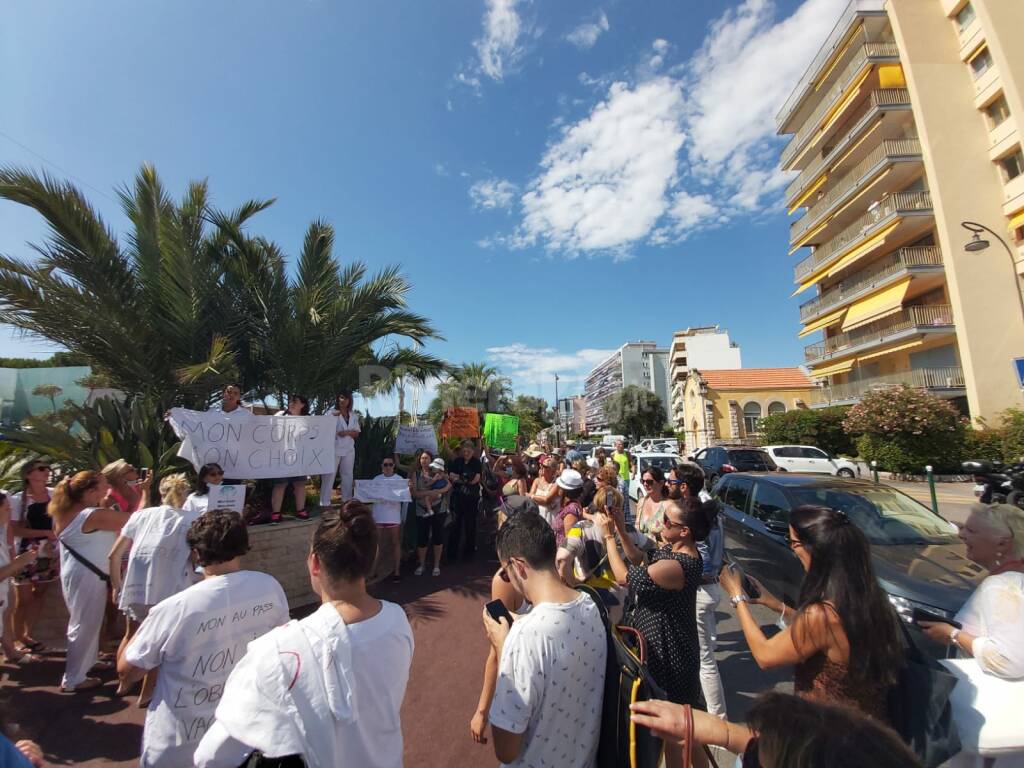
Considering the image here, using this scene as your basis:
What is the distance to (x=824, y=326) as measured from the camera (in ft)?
91.3

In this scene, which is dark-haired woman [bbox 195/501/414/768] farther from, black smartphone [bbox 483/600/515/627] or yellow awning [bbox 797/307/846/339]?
yellow awning [bbox 797/307/846/339]

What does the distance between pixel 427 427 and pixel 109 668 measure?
18.1 ft

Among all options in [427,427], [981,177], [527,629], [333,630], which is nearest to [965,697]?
[527,629]

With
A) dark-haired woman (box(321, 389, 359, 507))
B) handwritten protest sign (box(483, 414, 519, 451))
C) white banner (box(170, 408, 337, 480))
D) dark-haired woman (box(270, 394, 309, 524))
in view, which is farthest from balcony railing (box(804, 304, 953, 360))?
dark-haired woman (box(270, 394, 309, 524))

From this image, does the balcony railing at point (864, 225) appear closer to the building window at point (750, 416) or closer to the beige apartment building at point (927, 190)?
the beige apartment building at point (927, 190)

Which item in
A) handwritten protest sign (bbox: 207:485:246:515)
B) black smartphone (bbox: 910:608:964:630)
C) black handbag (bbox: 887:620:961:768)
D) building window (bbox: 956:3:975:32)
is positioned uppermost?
building window (bbox: 956:3:975:32)

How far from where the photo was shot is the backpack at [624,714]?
4.76 ft

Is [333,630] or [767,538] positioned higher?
[333,630]

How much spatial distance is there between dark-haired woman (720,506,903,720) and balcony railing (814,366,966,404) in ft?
73.6

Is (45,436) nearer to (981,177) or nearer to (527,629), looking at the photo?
(527,629)

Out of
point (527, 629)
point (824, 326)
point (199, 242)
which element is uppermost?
point (824, 326)

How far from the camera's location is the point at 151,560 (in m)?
3.18

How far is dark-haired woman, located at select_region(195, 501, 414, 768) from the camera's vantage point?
138cm

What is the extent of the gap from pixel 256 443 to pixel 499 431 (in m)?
9.88
